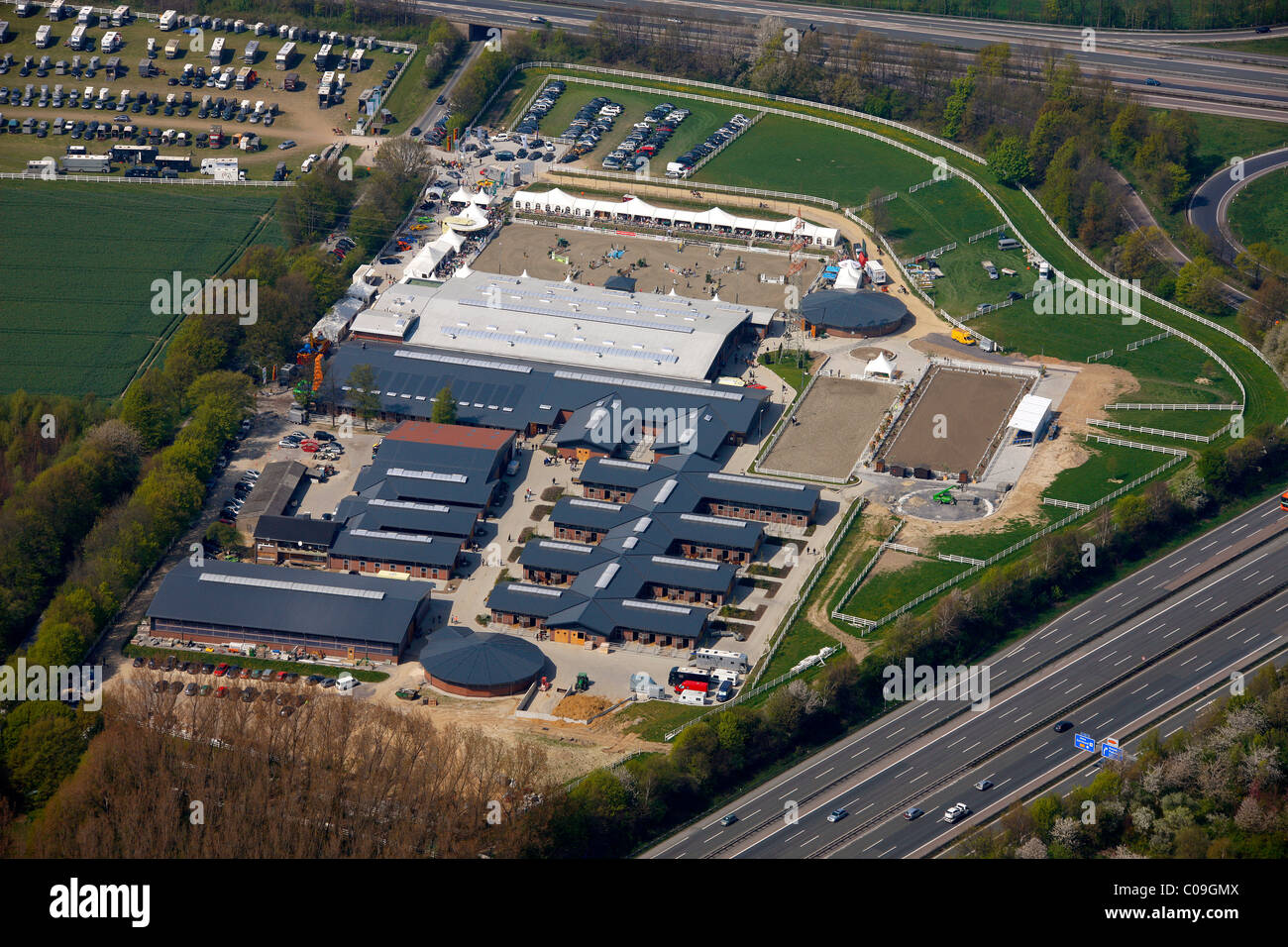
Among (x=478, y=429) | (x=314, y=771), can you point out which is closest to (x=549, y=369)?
(x=478, y=429)

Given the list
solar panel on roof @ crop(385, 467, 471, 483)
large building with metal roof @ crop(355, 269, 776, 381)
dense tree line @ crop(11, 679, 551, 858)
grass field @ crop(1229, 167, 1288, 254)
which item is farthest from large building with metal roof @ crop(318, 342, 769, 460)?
grass field @ crop(1229, 167, 1288, 254)

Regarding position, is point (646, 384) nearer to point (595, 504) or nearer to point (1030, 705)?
point (595, 504)

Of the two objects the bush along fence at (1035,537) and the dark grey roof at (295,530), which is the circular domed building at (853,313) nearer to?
the bush along fence at (1035,537)

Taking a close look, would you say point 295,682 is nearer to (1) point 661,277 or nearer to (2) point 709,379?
(2) point 709,379

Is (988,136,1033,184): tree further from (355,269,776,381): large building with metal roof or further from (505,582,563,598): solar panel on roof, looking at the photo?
(505,582,563,598): solar panel on roof

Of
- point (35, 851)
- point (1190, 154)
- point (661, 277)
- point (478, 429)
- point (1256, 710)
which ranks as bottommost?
point (35, 851)

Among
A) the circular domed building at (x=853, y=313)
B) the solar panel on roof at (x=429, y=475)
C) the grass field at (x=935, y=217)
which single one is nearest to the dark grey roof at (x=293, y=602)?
the solar panel on roof at (x=429, y=475)
